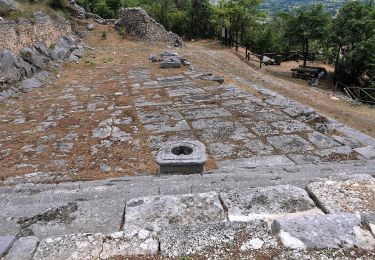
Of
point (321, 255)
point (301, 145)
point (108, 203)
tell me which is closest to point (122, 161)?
point (108, 203)

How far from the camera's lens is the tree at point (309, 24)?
17672 millimetres

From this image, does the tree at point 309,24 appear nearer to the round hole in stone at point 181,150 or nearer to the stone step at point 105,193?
the stone step at point 105,193

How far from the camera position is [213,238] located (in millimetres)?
2736

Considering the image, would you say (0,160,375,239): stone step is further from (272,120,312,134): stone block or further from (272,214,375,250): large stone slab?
(272,120,312,134): stone block

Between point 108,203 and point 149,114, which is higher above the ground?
point 108,203

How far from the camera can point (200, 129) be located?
745 centimetres

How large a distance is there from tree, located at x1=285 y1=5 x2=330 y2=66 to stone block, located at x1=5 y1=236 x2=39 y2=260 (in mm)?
17659

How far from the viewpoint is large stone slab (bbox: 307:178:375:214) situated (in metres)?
3.15

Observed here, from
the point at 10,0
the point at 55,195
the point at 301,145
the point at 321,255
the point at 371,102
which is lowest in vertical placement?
the point at 371,102

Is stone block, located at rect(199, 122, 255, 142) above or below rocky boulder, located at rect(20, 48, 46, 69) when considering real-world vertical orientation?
below

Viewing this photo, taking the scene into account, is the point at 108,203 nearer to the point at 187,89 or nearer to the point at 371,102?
the point at 187,89

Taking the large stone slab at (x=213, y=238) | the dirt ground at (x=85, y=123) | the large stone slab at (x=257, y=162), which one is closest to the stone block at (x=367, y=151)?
the large stone slab at (x=257, y=162)

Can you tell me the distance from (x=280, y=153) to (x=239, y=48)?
729 inches

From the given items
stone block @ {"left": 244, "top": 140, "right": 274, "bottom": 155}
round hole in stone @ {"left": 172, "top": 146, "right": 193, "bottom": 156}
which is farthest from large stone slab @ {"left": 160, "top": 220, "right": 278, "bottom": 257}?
stone block @ {"left": 244, "top": 140, "right": 274, "bottom": 155}
